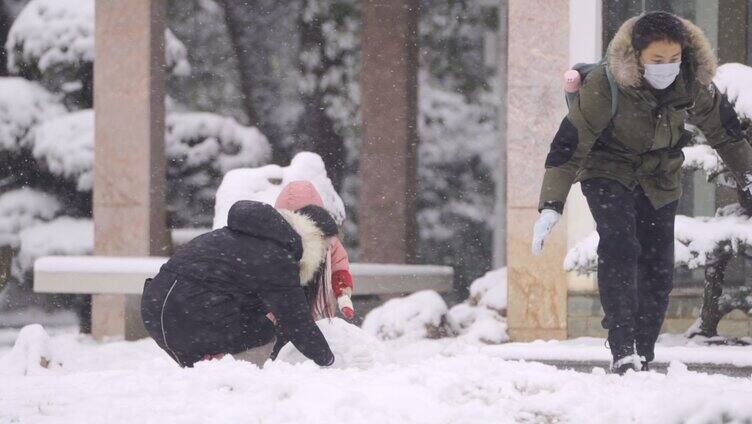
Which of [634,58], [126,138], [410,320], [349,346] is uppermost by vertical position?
[634,58]

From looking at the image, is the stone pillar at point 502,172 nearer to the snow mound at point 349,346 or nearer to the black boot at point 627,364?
the snow mound at point 349,346

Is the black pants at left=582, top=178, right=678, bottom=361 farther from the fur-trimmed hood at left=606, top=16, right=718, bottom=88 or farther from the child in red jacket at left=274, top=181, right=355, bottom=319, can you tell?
the child in red jacket at left=274, top=181, right=355, bottom=319

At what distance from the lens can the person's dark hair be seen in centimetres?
470

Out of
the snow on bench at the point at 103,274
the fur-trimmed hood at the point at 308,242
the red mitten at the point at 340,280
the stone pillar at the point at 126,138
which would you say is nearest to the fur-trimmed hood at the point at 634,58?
the fur-trimmed hood at the point at 308,242

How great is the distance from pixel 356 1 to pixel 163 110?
369cm

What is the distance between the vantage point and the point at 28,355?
274 inches

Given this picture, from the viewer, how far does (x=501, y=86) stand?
1330 cm

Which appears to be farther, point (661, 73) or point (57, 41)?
point (57, 41)

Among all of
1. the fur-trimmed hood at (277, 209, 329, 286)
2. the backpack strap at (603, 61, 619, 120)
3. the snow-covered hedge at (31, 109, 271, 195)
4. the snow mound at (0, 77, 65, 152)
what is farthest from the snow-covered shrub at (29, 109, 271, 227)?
the backpack strap at (603, 61, 619, 120)

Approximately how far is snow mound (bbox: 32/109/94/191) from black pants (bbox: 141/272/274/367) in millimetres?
6342

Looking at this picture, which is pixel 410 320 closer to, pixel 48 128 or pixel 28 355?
pixel 28 355

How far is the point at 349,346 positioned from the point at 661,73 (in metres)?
1.81

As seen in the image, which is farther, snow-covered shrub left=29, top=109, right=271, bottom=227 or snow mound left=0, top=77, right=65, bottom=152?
snow mound left=0, top=77, right=65, bottom=152

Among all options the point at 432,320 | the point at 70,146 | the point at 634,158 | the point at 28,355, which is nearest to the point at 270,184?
the point at 432,320
